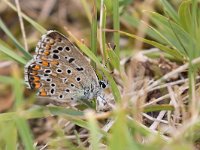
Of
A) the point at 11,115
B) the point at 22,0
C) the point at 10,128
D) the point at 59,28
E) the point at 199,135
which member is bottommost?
the point at 199,135

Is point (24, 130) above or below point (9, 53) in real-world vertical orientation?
below

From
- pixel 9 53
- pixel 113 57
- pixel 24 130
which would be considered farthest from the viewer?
pixel 9 53

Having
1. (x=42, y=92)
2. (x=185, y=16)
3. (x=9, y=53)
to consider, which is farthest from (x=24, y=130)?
(x=185, y=16)

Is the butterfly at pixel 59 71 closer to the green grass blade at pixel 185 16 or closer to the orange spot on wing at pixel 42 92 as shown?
the orange spot on wing at pixel 42 92

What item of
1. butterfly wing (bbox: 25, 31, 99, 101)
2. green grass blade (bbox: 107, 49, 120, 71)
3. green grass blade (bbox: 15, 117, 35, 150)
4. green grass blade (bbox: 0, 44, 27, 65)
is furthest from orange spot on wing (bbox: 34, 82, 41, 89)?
green grass blade (bbox: 15, 117, 35, 150)

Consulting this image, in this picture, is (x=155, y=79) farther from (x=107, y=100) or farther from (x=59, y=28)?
(x=59, y=28)

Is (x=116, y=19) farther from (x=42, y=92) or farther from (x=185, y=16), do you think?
(x=42, y=92)

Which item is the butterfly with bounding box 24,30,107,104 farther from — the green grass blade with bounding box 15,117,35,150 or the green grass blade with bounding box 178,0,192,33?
the green grass blade with bounding box 15,117,35,150

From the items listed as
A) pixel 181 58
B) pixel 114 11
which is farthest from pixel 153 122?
pixel 114 11
